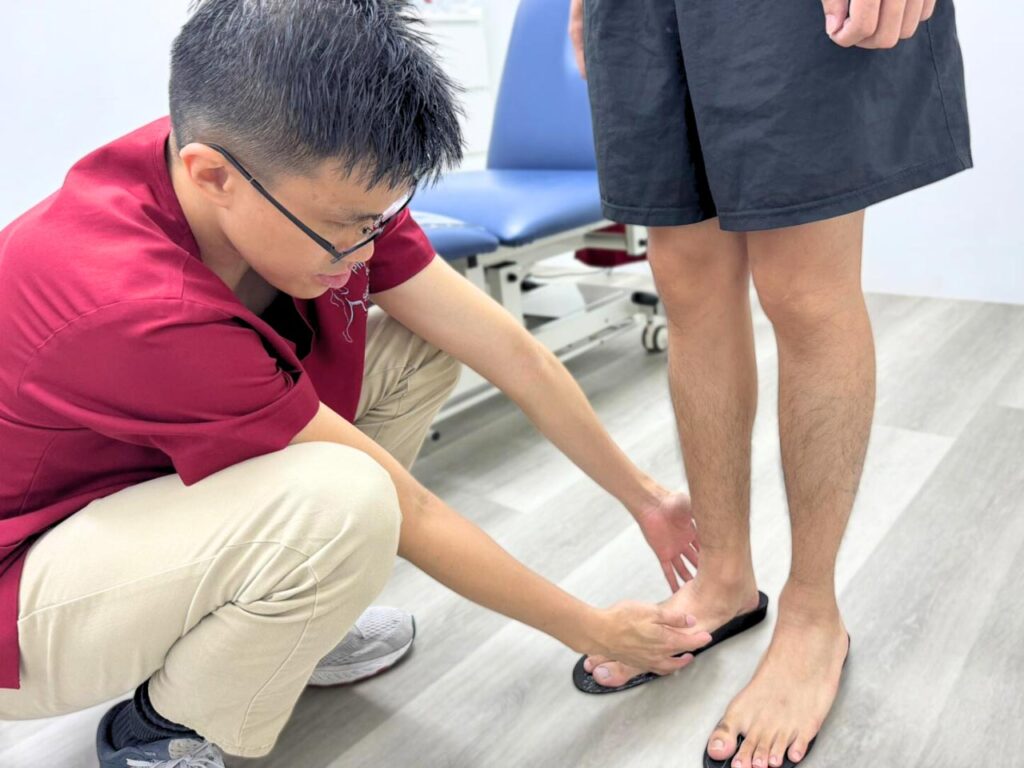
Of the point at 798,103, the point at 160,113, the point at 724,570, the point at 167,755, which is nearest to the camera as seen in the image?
the point at 798,103

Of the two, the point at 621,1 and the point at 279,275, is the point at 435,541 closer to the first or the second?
the point at 279,275

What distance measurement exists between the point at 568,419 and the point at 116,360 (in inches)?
22.9

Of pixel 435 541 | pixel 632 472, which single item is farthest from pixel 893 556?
pixel 435 541

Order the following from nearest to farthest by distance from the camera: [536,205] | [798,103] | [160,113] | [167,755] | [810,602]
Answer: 1. [798,103]
2. [167,755]
3. [810,602]
4. [536,205]
5. [160,113]

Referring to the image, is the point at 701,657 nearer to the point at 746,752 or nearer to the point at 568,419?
the point at 746,752

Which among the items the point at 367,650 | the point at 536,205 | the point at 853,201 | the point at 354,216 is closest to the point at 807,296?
the point at 853,201

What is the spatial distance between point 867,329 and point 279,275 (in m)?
0.63

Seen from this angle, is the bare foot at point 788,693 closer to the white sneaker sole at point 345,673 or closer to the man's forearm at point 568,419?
the man's forearm at point 568,419

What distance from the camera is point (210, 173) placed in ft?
2.38

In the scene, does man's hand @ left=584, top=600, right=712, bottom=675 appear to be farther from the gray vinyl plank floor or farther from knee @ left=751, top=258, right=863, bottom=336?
knee @ left=751, top=258, right=863, bottom=336

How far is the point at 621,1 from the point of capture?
0.91m

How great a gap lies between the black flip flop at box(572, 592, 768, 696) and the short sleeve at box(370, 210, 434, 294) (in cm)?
55

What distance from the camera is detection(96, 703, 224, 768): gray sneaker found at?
876 millimetres

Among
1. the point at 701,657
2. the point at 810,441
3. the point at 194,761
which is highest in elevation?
the point at 810,441
